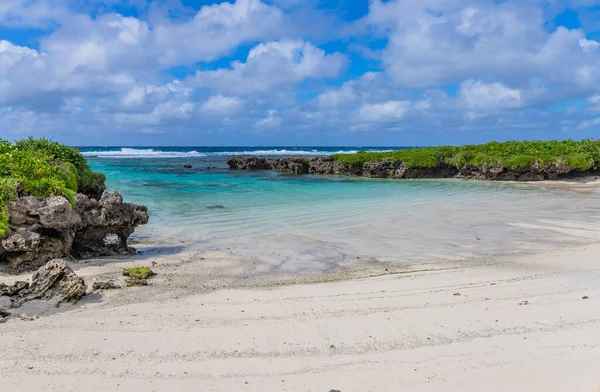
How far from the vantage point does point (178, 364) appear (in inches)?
193

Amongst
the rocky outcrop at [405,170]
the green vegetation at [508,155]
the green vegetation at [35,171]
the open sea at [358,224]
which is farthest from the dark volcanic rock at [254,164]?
the green vegetation at [35,171]

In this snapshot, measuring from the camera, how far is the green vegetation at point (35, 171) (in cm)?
868

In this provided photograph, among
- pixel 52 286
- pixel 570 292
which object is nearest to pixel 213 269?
pixel 52 286

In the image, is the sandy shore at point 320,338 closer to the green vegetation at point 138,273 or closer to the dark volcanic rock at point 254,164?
the green vegetation at point 138,273

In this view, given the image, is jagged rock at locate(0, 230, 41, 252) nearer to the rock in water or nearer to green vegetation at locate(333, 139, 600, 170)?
the rock in water

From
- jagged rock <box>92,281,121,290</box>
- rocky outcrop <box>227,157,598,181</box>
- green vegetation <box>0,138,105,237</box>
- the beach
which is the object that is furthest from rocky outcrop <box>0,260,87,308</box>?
rocky outcrop <box>227,157,598,181</box>

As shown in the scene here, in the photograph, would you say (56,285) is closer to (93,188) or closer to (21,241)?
(21,241)

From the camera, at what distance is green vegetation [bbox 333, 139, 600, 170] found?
32.1 meters

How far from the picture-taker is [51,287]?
22.8 feet

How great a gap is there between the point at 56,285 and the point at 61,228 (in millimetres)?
2413

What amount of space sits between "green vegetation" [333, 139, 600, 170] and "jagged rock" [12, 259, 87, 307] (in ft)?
105

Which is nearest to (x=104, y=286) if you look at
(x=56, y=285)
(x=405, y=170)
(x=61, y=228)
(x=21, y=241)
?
(x=56, y=285)

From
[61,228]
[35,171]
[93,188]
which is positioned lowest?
[61,228]

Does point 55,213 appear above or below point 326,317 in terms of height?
above
